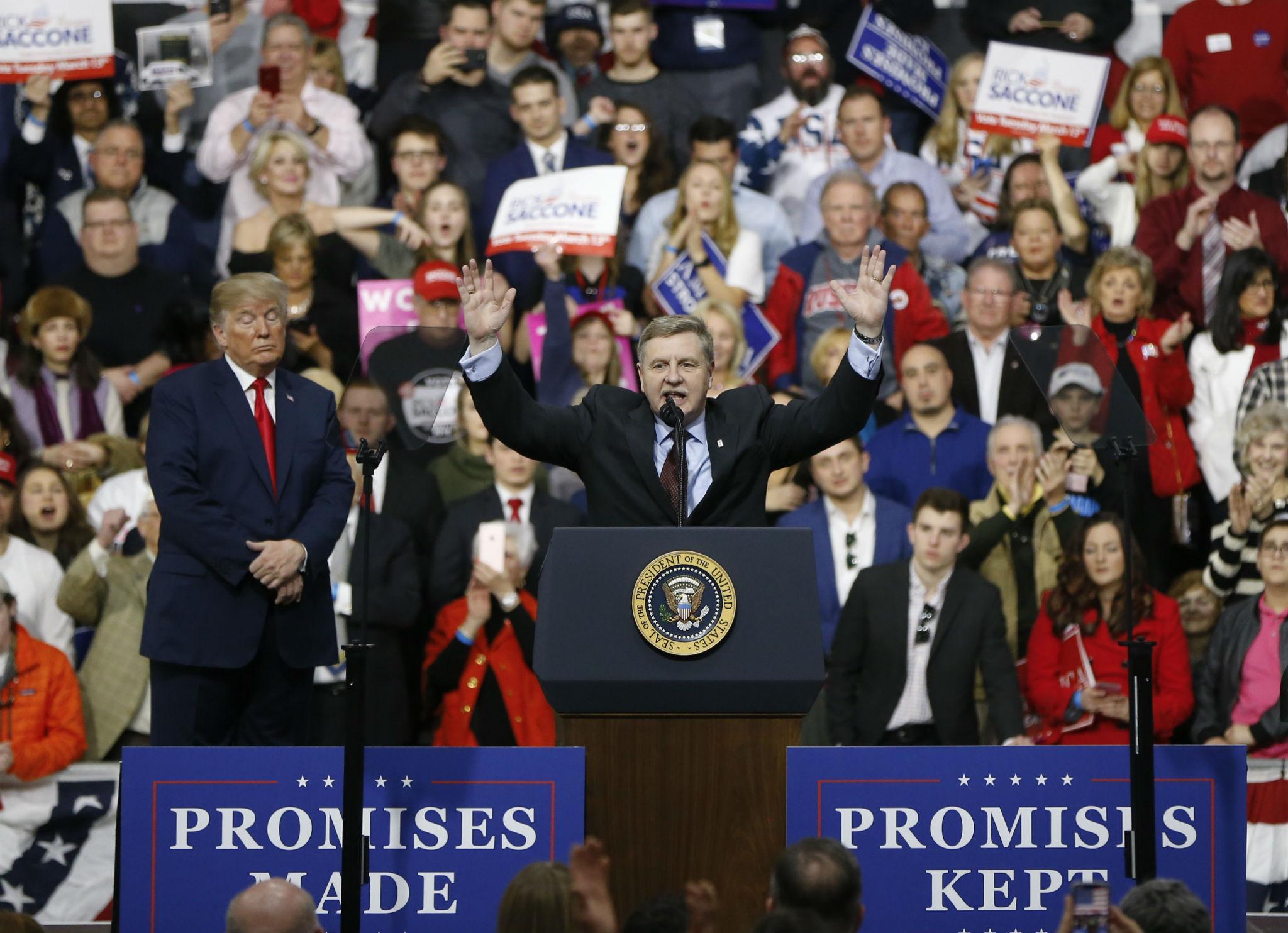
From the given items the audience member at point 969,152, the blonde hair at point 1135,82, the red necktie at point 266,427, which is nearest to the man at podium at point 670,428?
the red necktie at point 266,427

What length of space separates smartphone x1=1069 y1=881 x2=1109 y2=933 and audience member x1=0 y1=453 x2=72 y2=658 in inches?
179

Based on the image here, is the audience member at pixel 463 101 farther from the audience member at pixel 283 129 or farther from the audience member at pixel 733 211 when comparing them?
the audience member at pixel 733 211

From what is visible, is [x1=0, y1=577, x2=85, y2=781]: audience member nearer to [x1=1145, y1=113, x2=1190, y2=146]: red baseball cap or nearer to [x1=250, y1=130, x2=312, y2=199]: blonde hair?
[x1=250, y1=130, x2=312, y2=199]: blonde hair

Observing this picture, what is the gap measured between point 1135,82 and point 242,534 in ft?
18.5

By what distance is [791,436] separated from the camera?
427 cm

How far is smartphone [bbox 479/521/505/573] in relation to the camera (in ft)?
21.2

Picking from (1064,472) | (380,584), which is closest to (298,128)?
(380,584)

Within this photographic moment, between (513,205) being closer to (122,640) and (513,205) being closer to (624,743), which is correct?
(122,640)

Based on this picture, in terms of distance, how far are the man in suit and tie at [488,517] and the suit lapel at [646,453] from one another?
249cm

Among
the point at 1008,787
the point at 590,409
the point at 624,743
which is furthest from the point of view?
the point at 590,409

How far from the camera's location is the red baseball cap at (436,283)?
7281 mm

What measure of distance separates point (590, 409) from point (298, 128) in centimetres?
446

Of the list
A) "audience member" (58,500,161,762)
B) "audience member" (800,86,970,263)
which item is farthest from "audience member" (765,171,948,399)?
"audience member" (58,500,161,762)

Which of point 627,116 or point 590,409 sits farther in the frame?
point 627,116
